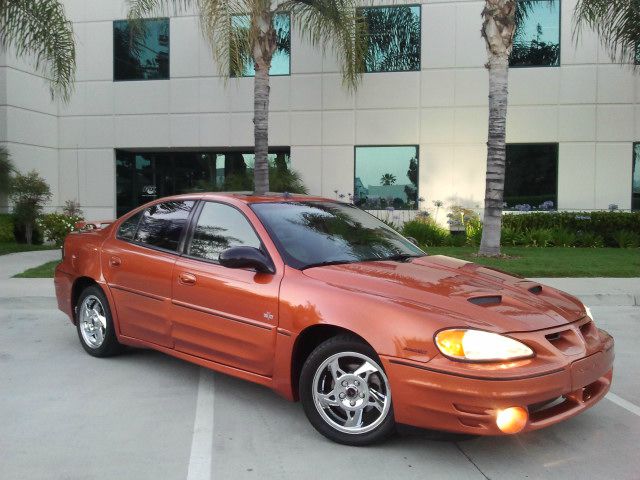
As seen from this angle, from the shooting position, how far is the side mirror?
4.07 m

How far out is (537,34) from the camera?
16594 millimetres

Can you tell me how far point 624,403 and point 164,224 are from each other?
3893 mm

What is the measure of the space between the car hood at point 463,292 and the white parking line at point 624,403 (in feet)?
3.19

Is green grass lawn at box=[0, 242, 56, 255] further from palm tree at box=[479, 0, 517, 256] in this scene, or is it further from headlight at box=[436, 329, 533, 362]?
headlight at box=[436, 329, 533, 362]

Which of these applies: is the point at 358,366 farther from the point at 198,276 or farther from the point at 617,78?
the point at 617,78

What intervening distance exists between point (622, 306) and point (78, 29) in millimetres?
16864

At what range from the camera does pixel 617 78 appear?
1633 centimetres

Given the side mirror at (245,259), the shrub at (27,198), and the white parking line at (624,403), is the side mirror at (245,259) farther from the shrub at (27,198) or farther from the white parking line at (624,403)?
the shrub at (27,198)

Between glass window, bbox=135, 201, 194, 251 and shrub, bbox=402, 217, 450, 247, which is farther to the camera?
shrub, bbox=402, 217, 450, 247

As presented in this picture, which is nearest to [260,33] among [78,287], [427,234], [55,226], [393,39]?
[393,39]

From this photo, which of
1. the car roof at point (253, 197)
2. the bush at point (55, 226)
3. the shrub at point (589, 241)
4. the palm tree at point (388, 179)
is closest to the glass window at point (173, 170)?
the bush at point (55, 226)

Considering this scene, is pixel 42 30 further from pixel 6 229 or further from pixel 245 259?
pixel 245 259

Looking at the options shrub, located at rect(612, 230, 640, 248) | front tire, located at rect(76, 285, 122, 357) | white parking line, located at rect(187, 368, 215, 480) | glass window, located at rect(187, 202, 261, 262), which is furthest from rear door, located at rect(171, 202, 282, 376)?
shrub, located at rect(612, 230, 640, 248)

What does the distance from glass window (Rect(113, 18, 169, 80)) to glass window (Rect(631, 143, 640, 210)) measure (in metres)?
13.5
